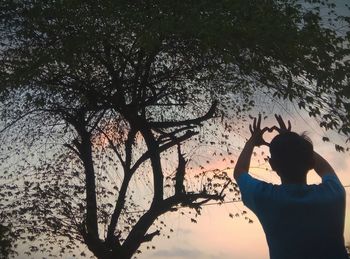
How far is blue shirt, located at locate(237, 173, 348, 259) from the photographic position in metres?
2.38

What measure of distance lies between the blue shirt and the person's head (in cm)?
9

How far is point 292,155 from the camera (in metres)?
2.57

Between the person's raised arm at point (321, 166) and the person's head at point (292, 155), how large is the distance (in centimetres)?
19

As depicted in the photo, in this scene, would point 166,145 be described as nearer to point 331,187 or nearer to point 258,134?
point 258,134

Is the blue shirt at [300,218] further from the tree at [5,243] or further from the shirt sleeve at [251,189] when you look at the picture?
the tree at [5,243]

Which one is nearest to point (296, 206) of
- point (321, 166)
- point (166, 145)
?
point (321, 166)

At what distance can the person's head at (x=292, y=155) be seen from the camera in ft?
8.44

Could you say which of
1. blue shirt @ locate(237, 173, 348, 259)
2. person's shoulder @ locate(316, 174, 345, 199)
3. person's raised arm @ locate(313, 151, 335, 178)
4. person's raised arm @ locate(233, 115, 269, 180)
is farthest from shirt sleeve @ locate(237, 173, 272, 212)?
person's raised arm @ locate(313, 151, 335, 178)

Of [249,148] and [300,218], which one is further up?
[249,148]

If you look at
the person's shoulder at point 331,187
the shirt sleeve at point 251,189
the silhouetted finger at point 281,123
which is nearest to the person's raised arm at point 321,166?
the person's shoulder at point 331,187

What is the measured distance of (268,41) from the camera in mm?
8992

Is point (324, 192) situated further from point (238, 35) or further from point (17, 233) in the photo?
point (17, 233)

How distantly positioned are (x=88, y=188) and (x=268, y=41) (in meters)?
9.04

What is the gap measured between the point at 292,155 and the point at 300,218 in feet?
1.01
